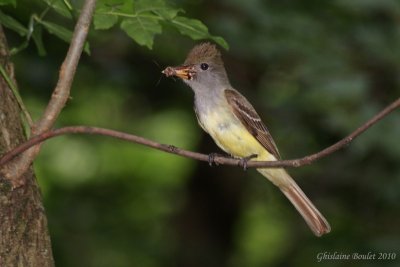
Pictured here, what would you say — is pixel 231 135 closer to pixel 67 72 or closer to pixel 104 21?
pixel 104 21

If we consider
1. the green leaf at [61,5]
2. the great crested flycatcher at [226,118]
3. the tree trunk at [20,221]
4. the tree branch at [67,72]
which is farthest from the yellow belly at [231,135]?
the tree branch at [67,72]

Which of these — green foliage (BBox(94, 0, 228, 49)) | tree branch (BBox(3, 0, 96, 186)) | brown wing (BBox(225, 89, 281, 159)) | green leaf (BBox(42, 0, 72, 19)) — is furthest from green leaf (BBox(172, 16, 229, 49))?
brown wing (BBox(225, 89, 281, 159))

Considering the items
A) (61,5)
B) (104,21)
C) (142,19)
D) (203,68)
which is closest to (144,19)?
(142,19)

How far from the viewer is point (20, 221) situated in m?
3.20

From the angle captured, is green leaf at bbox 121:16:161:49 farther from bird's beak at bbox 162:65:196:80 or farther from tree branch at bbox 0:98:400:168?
bird's beak at bbox 162:65:196:80

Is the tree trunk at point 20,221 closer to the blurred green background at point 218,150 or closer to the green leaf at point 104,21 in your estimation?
the green leaf at point 104,21

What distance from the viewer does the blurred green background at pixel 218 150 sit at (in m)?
6.79

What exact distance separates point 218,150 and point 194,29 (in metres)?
5.66

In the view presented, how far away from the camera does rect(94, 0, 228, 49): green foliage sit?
3.79 metres

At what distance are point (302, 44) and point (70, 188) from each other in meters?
4.45

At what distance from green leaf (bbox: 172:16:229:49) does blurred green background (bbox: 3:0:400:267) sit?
7.94 feet

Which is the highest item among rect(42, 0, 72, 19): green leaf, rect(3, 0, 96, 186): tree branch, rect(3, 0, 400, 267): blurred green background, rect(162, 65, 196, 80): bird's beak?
rect(42, 0, 72, 19): green leaf

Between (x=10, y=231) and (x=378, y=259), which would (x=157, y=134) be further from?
(x=10, y=231)

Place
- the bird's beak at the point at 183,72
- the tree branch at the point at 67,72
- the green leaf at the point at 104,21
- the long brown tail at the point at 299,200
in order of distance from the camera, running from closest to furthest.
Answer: the tree branch at the point at 67,72, the green leaf at the point at 104,21, the long brown tail at the point at 299,200, the bird's beak at the point at 183,72
